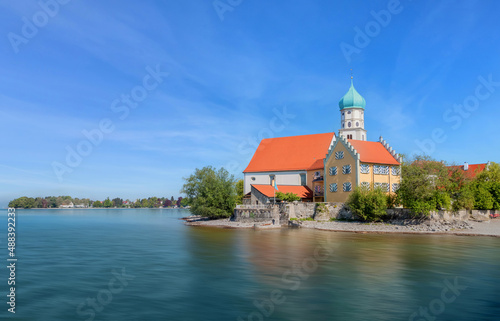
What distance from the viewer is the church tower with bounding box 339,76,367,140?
273ft

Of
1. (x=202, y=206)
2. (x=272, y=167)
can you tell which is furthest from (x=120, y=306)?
(x=272, y=167)

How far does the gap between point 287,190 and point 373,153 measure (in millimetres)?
16923

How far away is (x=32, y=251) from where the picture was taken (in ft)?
A: 113

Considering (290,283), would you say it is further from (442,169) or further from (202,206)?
(202,206)

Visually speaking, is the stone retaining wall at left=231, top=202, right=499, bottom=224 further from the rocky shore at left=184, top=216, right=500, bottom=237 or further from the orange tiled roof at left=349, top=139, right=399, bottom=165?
the orange tiled roof at left=349, top=139, right=399, bottom=165

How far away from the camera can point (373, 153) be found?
6172 cm

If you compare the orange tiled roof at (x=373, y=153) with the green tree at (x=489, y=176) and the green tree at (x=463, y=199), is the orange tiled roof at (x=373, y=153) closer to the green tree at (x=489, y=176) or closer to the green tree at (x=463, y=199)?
the green tree at (x=463, y=199)

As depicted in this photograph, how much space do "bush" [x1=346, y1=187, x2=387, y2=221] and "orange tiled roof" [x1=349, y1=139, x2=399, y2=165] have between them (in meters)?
6.20

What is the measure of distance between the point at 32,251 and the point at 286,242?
2464 cm

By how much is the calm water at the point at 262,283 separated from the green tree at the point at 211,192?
3864cm

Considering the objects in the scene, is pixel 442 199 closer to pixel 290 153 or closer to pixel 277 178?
pixel 277 178

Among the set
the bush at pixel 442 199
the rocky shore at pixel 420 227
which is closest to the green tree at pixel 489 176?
the rocky shore at pixel 420 227

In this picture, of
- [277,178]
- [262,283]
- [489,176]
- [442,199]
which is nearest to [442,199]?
[442,199]

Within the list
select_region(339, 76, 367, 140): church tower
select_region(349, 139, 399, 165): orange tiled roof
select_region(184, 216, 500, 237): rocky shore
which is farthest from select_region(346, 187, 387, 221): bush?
select_region(339, 76, 367, 140): church tower
